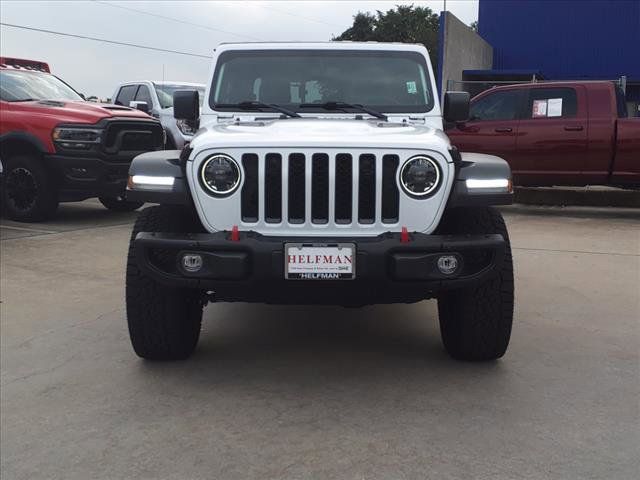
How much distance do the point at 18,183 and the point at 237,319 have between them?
5178 mm

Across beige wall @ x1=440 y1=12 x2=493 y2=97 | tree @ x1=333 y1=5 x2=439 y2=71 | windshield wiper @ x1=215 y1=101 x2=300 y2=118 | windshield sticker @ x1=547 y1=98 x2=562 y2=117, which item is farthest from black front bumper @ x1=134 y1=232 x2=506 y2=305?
tree @ x1=333 y1=5 x2=439 y2=71

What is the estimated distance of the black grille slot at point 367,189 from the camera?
320 cm

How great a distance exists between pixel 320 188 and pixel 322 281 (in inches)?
17.0

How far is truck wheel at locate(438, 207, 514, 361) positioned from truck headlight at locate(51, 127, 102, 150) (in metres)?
5.97

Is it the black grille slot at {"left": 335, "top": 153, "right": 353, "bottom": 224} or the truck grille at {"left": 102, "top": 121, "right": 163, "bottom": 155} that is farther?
the truck grille at {"left": 102, "top": 121, "right": 163, "bottom": 155}

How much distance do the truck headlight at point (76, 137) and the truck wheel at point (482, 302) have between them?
19.6 feet

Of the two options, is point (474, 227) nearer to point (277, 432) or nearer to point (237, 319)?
point (277, 432)

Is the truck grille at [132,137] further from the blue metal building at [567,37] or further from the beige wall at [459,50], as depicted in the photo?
the blue metal building at [567,37]

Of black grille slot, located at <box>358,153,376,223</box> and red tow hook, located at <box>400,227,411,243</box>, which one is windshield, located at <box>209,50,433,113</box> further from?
red tow hook, located at <box>400,227,411,243</box>

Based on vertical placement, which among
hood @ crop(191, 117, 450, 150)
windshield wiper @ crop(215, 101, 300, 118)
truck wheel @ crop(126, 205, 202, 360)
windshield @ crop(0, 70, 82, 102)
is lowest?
truck wheel @ crop(126, 205, 202, 360)

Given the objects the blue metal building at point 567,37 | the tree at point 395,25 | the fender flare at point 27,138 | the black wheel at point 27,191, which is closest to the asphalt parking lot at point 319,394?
the black wheel at point 27,191

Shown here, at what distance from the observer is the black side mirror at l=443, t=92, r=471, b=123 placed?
4.48m

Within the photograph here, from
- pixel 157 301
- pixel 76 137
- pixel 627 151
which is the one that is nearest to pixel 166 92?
pixel 76 137

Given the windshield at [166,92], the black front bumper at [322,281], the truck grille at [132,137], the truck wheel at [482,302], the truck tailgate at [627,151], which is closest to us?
the black front bumper at [322,281]
